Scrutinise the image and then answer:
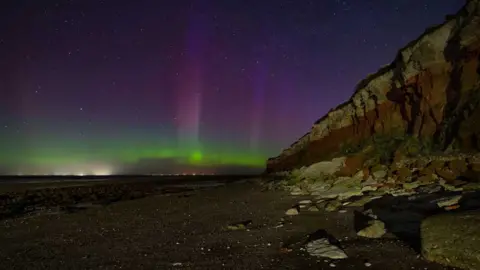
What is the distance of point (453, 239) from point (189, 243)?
6.50 metres

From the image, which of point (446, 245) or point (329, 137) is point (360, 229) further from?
point (329, 137)

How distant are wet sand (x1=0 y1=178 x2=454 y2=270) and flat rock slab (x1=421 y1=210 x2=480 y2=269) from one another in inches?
11.5

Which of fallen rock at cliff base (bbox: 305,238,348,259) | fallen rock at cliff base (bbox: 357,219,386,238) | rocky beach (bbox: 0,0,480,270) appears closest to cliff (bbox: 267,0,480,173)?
rocky beach (bbox: 0,0,480,270)

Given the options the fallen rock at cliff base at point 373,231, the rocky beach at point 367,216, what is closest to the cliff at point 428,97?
the rocky beach at point 367,216

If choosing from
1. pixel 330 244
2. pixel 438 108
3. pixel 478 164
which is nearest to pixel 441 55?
pixel 438 108

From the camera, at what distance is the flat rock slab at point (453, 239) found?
6.07 metres

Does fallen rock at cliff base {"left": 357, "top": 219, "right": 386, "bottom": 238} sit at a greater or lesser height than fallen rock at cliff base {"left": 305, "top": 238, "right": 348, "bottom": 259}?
greater

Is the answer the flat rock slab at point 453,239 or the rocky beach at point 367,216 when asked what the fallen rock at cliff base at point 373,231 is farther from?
the flat rock slab at point 453,239

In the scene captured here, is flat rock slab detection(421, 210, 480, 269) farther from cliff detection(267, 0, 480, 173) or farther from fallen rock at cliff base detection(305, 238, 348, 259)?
cliff detection(267, 0, 480, 173)

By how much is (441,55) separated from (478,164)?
526 inches

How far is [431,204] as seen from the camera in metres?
11.1

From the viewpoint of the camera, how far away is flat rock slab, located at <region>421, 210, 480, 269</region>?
6.07m

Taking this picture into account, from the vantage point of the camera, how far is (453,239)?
6363 mm

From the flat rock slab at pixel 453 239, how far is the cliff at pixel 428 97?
46.1 ft
